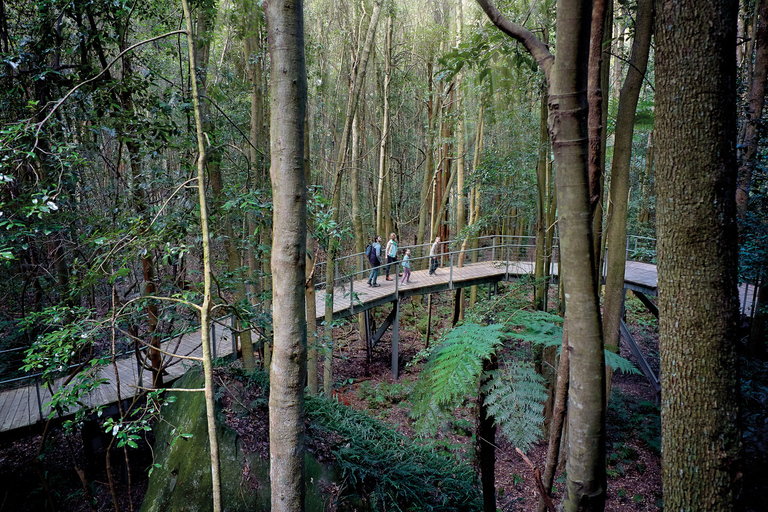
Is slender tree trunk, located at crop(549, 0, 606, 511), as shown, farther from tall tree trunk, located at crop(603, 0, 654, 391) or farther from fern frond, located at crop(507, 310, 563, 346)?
tall tree trunk, located at crop(603, 0, 654, 391)

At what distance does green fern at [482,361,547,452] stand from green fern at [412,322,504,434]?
0.45 feet

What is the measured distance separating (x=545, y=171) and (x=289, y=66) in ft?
24.8

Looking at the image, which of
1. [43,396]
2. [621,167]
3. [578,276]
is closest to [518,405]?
[578,276]

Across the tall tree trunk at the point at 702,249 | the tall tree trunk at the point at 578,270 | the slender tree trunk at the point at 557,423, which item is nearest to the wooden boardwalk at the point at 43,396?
the slender tree trunk at the point at 557,423

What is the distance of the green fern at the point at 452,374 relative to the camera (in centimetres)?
201

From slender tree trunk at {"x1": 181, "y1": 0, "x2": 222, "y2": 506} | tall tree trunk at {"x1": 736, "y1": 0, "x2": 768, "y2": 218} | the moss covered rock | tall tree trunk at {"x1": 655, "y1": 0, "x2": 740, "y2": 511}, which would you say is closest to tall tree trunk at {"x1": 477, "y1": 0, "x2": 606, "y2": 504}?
tall tree trunk at {"x1": 655, "y1": 0, "x2": 740, "y2": 511}

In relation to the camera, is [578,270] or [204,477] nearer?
[578,270]

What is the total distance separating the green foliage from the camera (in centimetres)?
378

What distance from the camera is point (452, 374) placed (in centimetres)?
205

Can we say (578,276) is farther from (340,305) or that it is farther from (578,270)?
(340,305)

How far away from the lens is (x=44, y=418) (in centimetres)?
506

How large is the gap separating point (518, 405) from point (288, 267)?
4.72 ft

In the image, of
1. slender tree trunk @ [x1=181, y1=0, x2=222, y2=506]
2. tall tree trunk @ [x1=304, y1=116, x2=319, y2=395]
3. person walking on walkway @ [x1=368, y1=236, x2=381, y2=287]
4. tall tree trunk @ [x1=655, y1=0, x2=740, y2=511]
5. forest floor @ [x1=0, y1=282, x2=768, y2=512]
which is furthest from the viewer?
person walking on walkway @ [x1=368, y1=236, x2=381, y2=287]

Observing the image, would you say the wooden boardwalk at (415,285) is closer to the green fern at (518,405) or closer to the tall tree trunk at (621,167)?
the tall tree trunk at (621,167)
